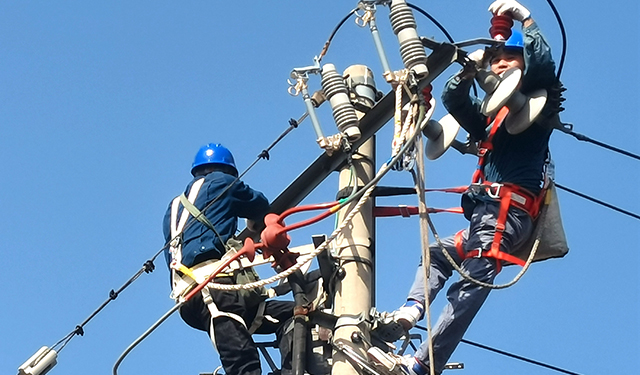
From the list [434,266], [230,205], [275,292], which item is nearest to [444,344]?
[434,266]

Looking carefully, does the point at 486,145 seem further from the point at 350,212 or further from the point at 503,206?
the point at 350,212

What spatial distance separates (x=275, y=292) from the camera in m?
7.75

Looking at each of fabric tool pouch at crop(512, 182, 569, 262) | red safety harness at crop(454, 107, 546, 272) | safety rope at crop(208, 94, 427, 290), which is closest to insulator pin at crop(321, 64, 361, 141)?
safety rope at crop(208, 94, 427, 290)

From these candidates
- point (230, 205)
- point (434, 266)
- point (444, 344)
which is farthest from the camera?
point (230, 205)

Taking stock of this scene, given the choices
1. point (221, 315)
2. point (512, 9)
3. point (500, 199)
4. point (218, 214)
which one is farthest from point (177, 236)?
point (512, 9)

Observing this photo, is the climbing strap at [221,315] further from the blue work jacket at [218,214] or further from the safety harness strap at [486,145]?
the safety harness strap at [486,145]

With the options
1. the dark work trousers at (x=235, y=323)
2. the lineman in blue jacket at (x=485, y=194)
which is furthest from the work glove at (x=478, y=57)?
the dark work trousers at (x=235, y=323)

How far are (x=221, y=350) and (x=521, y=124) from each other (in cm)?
211

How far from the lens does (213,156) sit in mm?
8797

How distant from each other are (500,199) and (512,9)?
108 centimetres

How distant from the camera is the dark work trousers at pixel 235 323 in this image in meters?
7.44

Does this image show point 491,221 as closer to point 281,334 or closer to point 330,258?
point 330,258

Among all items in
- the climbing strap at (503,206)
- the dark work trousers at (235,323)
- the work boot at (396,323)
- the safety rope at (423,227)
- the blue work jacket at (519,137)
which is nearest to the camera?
the safety rope at (423,227)

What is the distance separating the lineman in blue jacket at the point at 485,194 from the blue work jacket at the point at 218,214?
1291mm
